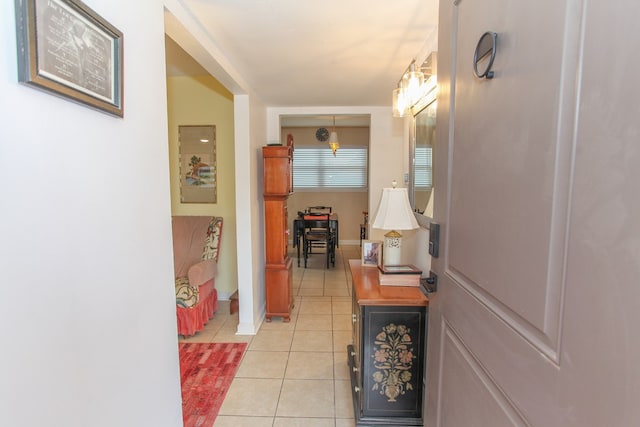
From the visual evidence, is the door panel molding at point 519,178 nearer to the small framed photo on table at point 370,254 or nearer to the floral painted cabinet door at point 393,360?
the floral painted cabinet door at point 393,360

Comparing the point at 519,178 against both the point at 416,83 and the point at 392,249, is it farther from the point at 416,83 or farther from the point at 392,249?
the point at 416,83

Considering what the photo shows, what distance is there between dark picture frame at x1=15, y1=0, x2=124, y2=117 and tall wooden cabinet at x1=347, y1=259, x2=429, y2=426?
1.37 metres

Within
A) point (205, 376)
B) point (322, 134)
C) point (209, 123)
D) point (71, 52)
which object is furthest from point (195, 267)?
point (322, 134)

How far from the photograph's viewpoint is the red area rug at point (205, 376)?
194 centimetres

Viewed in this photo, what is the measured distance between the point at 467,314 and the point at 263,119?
3.13m

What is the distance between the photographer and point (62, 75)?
0.78 meters

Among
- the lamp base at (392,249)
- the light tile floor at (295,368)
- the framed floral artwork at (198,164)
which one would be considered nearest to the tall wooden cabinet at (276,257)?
the light tile floor at (295,368)

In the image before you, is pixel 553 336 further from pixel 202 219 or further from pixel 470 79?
pixel 202 219

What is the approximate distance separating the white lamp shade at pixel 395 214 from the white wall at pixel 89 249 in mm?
1110

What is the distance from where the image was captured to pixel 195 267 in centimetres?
296

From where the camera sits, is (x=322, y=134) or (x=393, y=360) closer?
(x=393, y=360)

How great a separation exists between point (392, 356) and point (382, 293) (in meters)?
0.33

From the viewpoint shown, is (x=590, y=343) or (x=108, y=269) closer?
(x=590, y=343)

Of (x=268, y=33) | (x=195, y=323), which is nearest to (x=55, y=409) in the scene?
(x=268, y=33)
